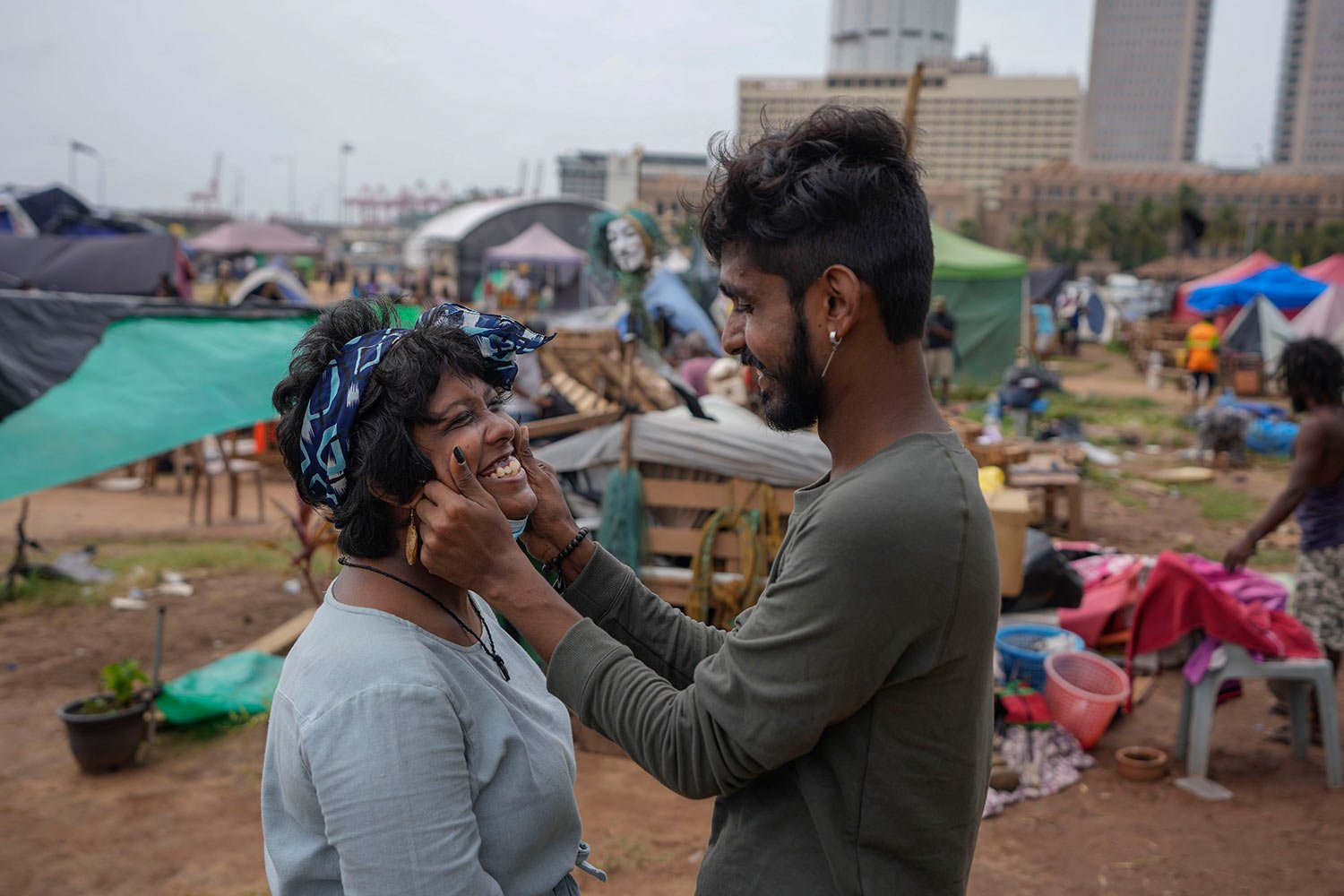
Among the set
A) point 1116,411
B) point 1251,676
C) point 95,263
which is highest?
point 95,263

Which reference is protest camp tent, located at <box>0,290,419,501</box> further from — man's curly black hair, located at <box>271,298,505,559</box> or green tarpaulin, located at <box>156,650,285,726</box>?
man's curly black hair, located at <box>271,298,505,559</box>

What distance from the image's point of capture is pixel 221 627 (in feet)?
24.7

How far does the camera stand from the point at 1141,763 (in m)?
5.30

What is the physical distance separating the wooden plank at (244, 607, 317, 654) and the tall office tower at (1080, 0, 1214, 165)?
174256 millimetres

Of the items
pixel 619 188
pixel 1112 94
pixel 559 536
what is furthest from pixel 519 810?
pixel 1112 94

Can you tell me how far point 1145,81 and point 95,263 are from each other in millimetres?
182146

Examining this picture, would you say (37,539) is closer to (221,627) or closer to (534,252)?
(221,627)

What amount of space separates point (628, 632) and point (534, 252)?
2784 centimetres

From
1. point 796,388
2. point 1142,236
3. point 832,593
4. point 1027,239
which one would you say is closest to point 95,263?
point 796,388

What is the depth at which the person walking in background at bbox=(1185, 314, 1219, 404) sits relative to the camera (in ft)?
57.3

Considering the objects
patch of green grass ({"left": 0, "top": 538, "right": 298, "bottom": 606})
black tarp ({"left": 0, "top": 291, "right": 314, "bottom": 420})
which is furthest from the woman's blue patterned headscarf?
patch of green grass ({"left": 0, "top": 538, "right": 298, "bottom": 606})

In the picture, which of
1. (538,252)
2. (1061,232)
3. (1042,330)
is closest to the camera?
(1042,330)

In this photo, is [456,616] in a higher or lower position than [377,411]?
lower

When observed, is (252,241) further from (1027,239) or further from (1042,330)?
(1027,239)
